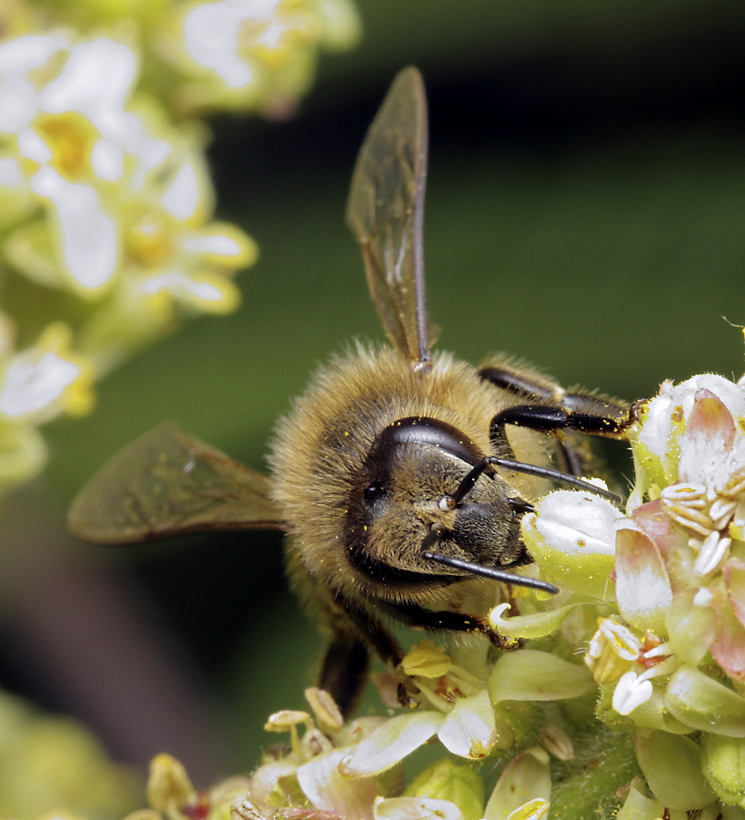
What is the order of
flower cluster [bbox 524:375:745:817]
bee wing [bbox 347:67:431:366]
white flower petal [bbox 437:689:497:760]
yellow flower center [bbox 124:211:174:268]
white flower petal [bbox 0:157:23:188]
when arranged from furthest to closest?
1. yellow flower center [bbox 124:211:174:268]
2. white flower petal [bbox 0:157:23:188]
3. bee wing [bbox 347:67:431:366]
4. white flower petal [bbox 437:689:497:760]
5. flower cluster [bbox 524:375:745:817]

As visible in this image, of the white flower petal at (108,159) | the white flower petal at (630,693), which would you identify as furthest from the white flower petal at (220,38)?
the white flower petal at (630,693)

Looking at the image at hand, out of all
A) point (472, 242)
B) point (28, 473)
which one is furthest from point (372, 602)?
point (472, 242)

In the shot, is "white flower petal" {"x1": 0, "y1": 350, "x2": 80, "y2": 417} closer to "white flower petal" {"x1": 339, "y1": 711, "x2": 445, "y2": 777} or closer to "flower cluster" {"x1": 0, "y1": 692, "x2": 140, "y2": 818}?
"flower cluster" {"x1": 0, "y1": 692, "x2": 140, "y2": 818}

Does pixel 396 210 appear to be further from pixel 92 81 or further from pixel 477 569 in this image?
pixel 477 569

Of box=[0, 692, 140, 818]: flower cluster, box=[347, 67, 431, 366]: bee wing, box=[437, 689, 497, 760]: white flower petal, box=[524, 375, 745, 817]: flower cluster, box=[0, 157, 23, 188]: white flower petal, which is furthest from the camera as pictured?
box=[0, 692, 140, 818]: flower cluster

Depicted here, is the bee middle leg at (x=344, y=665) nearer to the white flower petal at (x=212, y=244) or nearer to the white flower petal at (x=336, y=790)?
the white flower petal at (x=336, y=790)

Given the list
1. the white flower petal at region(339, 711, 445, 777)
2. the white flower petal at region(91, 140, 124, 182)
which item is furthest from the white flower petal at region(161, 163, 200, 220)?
the white flower petal at region(339, 711, 445, 777)
